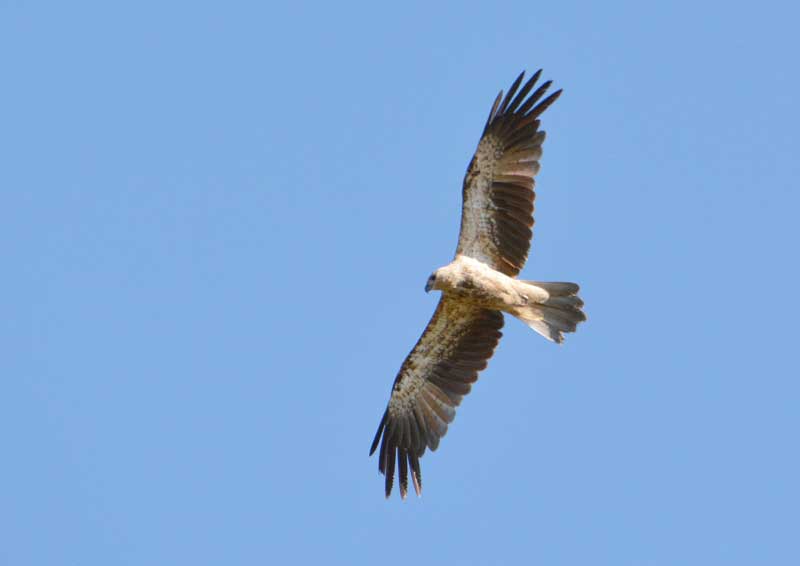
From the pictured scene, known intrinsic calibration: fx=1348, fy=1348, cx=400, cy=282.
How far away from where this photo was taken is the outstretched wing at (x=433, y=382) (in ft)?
52.3

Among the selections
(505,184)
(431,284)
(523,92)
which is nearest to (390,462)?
(431,284)

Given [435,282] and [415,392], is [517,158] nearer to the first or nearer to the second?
[435,282]

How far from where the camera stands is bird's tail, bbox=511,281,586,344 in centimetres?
1539

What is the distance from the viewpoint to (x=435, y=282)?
1512 centimetres

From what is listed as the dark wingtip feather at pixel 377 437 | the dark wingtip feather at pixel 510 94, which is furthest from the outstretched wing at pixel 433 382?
the dark wingtip feather at pixel 510 94

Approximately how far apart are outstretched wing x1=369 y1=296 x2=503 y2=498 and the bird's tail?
591 millimetres

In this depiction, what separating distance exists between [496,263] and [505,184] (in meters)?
0.92

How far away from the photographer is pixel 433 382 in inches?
641

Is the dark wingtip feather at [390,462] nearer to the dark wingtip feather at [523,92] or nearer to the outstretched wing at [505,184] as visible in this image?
the outstretched wing at [505,184]

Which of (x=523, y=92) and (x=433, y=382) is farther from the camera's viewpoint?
(x=433, y=382)

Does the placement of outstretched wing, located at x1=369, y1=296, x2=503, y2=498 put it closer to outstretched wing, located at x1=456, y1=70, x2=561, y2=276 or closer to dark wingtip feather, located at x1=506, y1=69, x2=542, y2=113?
outstretched wing, located at x1=456, y1=70, x2=561, y2=276

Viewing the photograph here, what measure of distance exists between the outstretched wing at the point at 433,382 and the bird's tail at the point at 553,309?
1.94ft

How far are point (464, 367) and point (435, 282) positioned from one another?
4.80ft

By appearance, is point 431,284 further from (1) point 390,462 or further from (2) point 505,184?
(1) point 390,462
